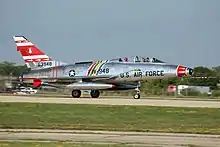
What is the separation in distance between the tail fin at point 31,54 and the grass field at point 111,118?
614 inches

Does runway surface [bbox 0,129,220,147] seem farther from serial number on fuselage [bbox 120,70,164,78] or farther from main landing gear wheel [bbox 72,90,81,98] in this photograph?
main landing gear wheel [bbox 72,90,81,98]

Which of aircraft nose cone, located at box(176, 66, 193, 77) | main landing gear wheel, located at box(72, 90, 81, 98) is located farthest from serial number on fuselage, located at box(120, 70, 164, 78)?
main landing gear wheel, located at box(72, 90, 81, 98)

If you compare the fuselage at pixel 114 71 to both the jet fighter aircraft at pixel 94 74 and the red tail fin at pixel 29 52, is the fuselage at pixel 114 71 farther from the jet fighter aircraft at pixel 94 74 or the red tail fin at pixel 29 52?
the red tail fin at pixel 29 52

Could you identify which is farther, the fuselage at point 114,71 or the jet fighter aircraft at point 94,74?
the jet fighter aircraft at point 94,74

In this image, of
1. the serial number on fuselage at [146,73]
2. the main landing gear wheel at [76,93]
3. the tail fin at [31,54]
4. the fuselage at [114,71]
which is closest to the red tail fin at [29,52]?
the tail fin at [31,54]

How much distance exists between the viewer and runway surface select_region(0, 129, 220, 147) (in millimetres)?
16875

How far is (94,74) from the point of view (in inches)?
1677

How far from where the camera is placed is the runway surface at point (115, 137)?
55.4 ft

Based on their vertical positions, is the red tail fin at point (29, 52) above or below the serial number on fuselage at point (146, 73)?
above

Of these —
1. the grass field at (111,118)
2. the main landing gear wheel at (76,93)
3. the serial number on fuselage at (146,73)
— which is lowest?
the grass field at (111,118)

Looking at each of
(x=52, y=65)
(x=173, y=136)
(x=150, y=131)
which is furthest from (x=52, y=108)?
(x=52, y=65)

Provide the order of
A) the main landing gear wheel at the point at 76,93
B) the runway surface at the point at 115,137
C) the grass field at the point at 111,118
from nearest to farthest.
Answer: the runway surface at the point at 115,137 → the grass field at the point at 111,118 → the main landing gear wheel at the point at 76,93

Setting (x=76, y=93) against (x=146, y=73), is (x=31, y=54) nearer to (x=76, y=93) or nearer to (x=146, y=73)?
(x=76, y=93)

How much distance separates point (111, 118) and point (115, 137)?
6.67m
